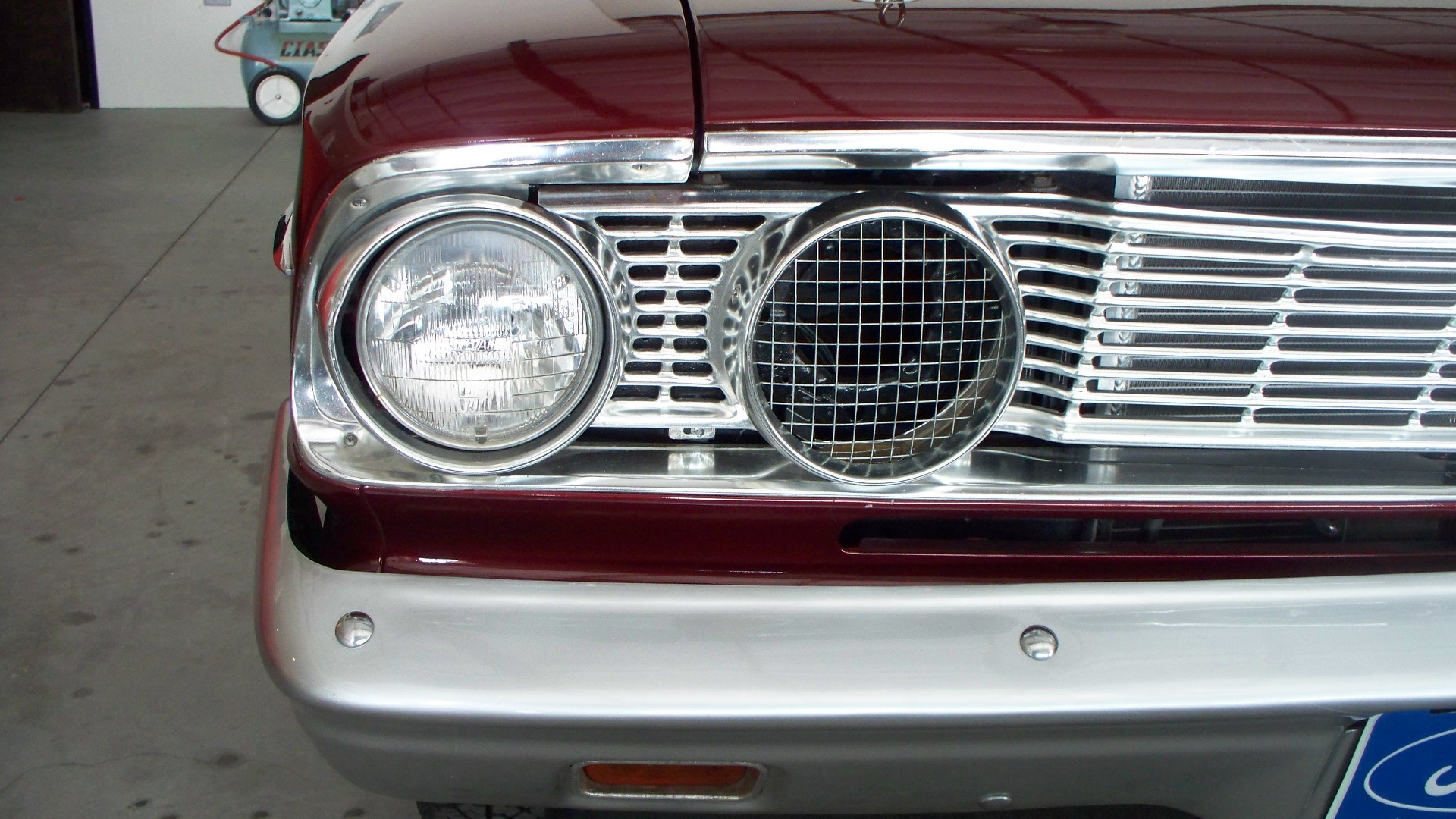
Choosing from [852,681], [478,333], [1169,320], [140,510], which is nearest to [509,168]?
[478,333]

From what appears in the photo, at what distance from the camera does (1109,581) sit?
3.62 ft

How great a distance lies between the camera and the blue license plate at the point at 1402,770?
103 cm

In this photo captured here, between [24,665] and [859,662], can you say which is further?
[24,665]

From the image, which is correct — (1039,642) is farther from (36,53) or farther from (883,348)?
(36,53)

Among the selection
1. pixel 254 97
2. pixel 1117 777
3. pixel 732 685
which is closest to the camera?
pixel 732 685

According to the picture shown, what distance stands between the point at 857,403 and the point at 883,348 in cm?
6

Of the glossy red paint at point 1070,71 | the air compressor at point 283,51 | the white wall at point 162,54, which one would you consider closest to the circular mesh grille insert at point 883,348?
the glossy red paint at point 1070,71

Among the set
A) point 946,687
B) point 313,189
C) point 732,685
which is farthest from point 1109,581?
point 313,189

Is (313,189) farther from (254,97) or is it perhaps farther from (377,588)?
(254,97)

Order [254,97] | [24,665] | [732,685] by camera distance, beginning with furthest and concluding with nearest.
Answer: [254,97] → [24,665] → [732,685]

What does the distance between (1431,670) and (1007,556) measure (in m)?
0.37

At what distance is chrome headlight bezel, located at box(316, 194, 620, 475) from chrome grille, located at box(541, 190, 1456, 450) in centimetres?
3

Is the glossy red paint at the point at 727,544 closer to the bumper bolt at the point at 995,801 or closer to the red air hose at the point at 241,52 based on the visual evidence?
the bumper bolt at the point at 995,801

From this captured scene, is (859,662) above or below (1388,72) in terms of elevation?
below
